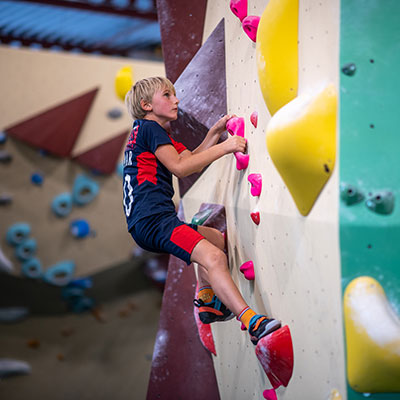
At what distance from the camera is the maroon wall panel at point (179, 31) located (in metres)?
1.99

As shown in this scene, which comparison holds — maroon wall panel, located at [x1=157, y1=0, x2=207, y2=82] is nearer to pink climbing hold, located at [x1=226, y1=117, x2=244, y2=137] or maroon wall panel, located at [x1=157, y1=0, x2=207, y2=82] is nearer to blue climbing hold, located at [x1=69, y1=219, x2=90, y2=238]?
pink climbing hold, located at [x1=226, y1=117, x2=244, y2=137]

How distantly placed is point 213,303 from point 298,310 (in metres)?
0.52

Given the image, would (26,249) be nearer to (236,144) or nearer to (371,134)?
(236,144)

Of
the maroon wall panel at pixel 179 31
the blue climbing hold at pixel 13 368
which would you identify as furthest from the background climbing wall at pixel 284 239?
the blue climbing hold at pixel 13 368

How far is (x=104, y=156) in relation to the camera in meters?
4.65

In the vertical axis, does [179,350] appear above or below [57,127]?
below

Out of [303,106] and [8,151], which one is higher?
[303,106]

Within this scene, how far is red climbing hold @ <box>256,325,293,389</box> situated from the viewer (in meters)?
1.22

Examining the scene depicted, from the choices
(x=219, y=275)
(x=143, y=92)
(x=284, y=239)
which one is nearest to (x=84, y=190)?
(x=143, y=92)

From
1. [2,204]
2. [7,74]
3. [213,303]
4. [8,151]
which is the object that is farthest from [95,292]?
[213,303]

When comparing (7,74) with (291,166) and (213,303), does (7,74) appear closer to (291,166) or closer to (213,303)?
(213,303)

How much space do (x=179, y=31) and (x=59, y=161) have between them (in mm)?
2820

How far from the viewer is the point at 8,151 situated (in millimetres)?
4391

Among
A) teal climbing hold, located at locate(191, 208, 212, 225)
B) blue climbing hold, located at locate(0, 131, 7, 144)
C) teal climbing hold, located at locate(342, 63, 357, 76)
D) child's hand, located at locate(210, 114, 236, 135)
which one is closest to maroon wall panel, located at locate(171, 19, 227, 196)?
child's hand, located at locate(210, 114, 236, 135)
